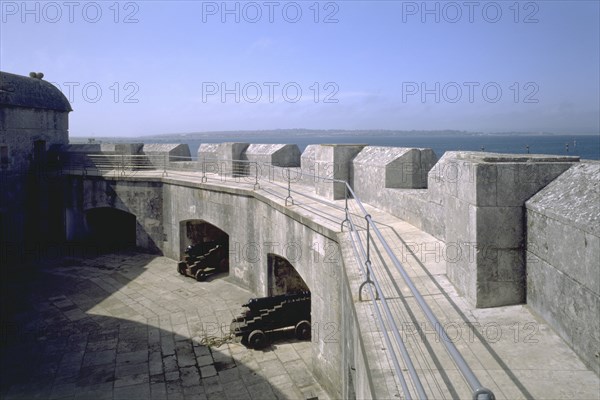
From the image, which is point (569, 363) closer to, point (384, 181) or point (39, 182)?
point (384, 181)

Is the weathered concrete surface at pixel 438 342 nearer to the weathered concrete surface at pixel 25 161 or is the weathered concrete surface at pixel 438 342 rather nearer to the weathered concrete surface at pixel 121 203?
the weathered concrete surface at pixel 121 203

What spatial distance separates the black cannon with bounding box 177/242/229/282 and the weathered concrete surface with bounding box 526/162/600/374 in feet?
30.7

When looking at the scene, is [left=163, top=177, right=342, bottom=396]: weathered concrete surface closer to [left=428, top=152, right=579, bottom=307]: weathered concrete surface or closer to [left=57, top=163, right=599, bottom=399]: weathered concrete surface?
[left=57, top=163, right=599, bottom=399]: weathered concrete surface

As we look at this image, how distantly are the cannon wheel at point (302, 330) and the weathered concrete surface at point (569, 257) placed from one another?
522 centimetres

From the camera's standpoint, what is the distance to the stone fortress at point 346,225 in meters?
3.03

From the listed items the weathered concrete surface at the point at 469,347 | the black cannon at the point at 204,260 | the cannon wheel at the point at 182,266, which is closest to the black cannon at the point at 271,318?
the black cannon at the point at 204,260

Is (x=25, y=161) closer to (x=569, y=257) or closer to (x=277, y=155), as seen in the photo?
(x=277, y=155)

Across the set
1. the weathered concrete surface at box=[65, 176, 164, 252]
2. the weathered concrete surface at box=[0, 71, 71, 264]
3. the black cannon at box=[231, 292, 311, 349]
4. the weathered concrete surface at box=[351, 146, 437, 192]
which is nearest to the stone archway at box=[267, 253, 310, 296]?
the black cannon at box=[231, 292, 311, 349]

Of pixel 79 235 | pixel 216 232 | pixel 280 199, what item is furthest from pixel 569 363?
pixel 79 235

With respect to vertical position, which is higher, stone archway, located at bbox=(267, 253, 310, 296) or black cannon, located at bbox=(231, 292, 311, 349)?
stone archway, located at bbox=(267, 253, 310, 296)

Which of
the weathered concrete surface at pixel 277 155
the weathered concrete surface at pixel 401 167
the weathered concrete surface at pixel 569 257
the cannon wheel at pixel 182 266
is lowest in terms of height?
the cannon wheel at pixel 182 266

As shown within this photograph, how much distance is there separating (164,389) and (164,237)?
299 inches

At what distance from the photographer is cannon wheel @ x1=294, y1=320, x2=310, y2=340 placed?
27.6 ft

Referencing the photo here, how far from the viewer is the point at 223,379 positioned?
283 inches
